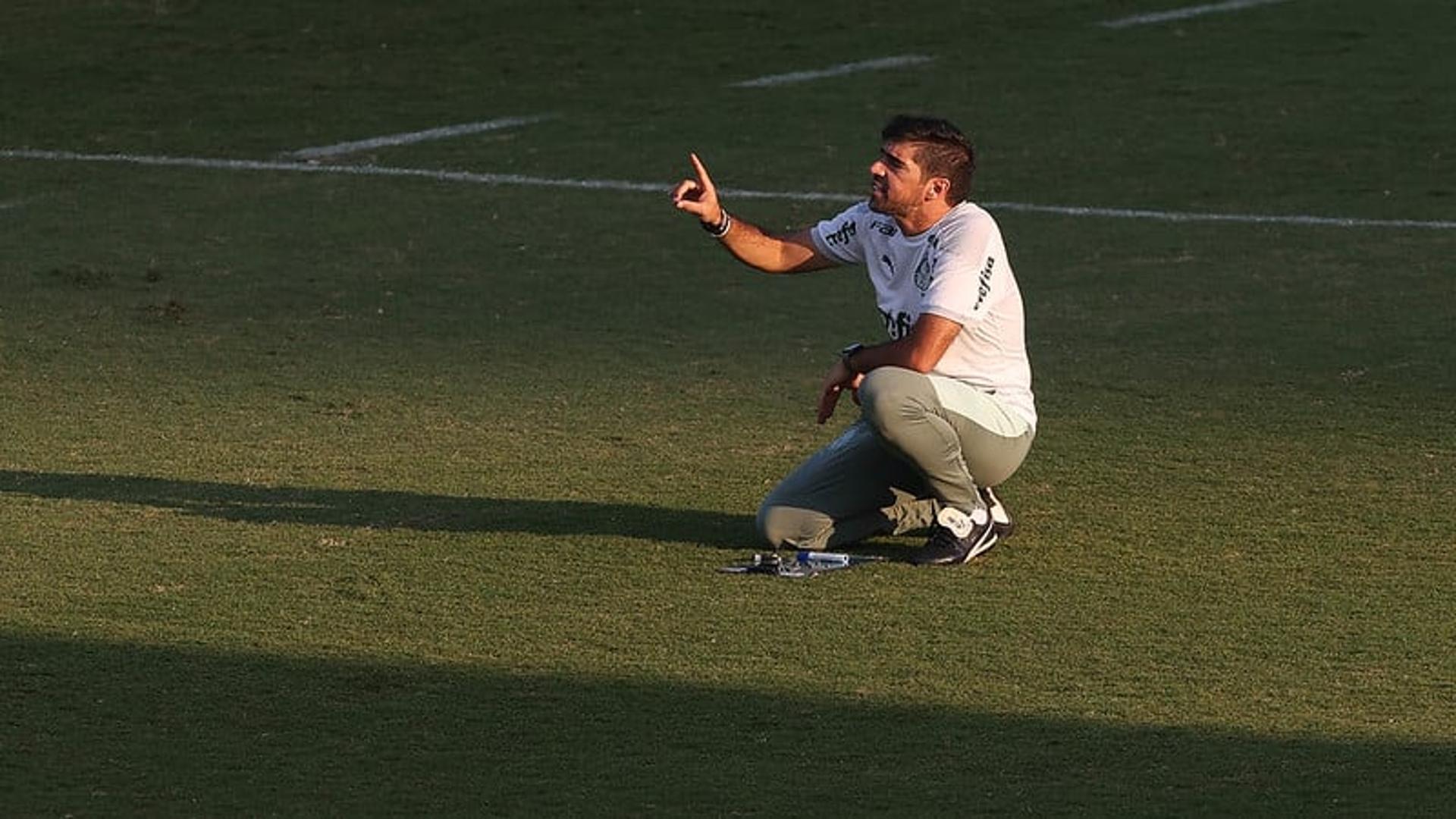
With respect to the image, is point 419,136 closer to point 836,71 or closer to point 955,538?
point 836,71

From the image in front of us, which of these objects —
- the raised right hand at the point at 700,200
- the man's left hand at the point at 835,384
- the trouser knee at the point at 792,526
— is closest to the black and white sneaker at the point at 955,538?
the trouser knee at the point at 792,526

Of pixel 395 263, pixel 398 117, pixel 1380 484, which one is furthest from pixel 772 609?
pixel 398 117

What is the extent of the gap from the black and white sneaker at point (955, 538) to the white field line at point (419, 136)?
730cm

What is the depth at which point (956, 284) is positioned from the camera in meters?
6.83

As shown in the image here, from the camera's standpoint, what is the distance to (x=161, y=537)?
7180 millimetres

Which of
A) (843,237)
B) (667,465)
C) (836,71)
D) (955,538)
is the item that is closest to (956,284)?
(843,237)

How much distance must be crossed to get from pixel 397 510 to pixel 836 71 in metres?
9.36

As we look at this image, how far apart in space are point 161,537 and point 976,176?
21.4 feet

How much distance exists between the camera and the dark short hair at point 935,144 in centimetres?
691

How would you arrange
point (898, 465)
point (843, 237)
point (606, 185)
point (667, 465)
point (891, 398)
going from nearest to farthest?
point (891, 398)
point (898, 465)
point (843, 237)
point (667, 465)
point (606, 185)

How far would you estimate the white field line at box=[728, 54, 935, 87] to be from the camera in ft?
52.4

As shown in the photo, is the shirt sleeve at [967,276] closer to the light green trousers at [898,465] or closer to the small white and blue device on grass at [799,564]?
the light green trousers at [898,465]

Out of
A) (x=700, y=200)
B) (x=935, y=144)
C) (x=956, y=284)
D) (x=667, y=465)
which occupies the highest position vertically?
(x=935, y=144)

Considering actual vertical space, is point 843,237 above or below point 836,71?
above
